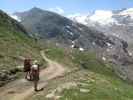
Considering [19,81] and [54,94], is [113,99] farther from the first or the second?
[19,81]

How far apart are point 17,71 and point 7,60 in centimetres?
579

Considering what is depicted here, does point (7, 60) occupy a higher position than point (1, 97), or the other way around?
point (7, 60)

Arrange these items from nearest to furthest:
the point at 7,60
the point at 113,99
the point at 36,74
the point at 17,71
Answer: the point at 113,99 → the point at 36,74 → the point at 17,71 → the point at 7,60

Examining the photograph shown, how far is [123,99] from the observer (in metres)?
32.6

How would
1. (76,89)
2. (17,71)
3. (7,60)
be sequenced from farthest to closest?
(7,60)
(17,71)
(76,89)

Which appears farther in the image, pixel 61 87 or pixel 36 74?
pixel 36 74

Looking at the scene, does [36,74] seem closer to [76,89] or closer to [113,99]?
[76,89]

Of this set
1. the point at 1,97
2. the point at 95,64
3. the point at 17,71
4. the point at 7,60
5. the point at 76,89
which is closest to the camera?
Result: the point at 76,89

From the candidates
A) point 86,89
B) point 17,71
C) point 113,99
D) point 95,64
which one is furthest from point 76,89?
point 95,64

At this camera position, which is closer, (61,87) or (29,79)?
(61,87)

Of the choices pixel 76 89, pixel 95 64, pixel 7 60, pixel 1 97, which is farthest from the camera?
pixel 95 64

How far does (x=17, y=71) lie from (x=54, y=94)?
56.5ft

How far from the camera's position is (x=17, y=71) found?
49.9 metres

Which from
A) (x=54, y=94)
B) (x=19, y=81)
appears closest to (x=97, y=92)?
(x=54, y=94)
